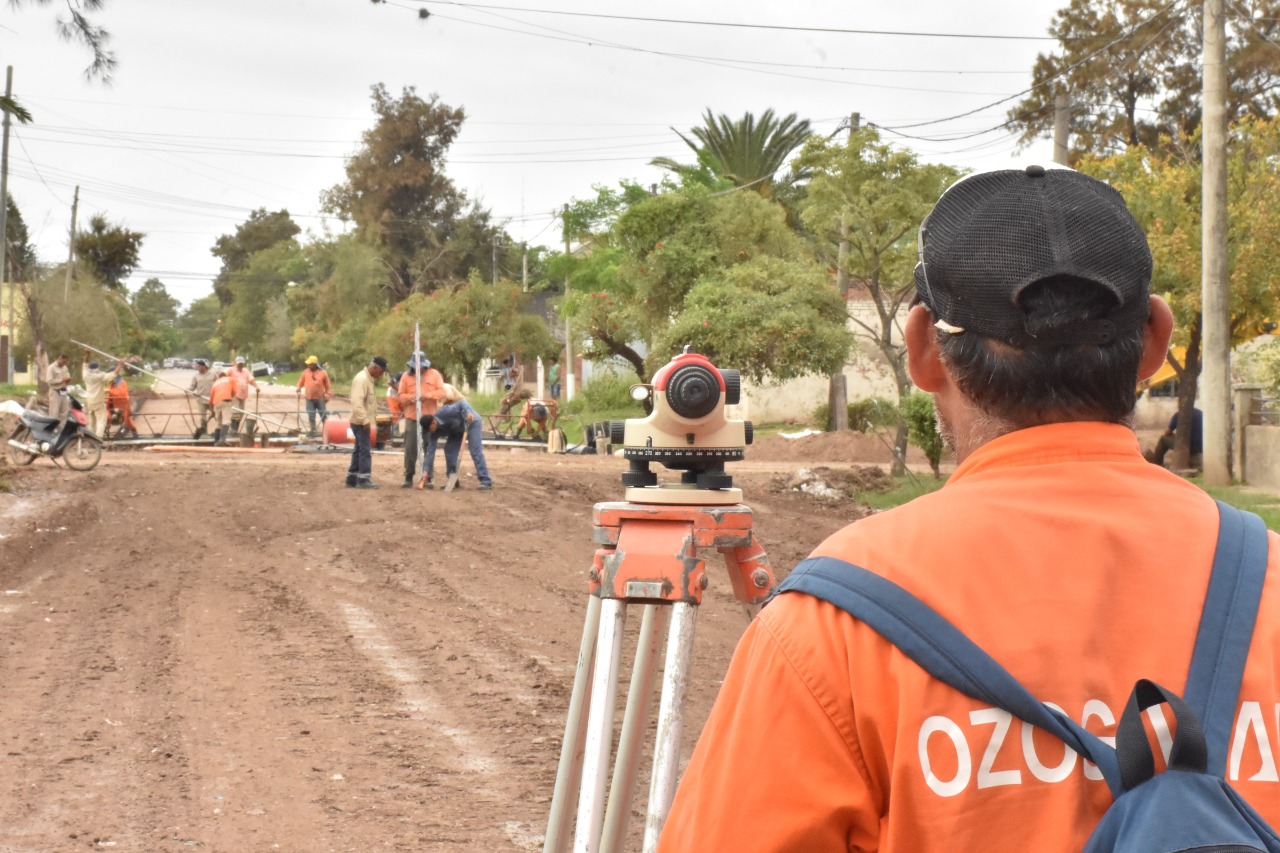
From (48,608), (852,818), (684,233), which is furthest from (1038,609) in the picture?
(684,233)

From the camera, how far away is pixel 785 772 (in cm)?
136

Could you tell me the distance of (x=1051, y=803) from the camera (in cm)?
135

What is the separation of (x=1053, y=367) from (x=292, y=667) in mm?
7553

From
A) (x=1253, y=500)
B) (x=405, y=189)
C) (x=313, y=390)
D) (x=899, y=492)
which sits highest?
(x=405, y=189)

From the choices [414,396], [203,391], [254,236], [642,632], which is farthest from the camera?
[254,236]

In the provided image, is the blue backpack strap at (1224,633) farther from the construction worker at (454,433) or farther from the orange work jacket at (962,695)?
the construction worker at (454,433)

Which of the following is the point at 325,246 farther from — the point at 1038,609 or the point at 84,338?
the point at 1038,609

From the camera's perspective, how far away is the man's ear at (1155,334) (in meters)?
1.64

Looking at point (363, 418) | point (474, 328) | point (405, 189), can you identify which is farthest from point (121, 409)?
point (405, 189)

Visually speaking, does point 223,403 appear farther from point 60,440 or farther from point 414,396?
point 414,396

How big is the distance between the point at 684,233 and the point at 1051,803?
30.1 metres

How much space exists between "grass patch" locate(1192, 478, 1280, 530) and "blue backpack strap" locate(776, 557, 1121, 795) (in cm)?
1610

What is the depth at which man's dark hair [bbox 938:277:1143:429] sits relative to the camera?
1532mm

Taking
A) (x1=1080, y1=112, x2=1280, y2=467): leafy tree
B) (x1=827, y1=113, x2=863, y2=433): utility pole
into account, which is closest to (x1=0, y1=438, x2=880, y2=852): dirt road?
(x1=1080, y1=112, x2=1280, y2=467): leafy tree
